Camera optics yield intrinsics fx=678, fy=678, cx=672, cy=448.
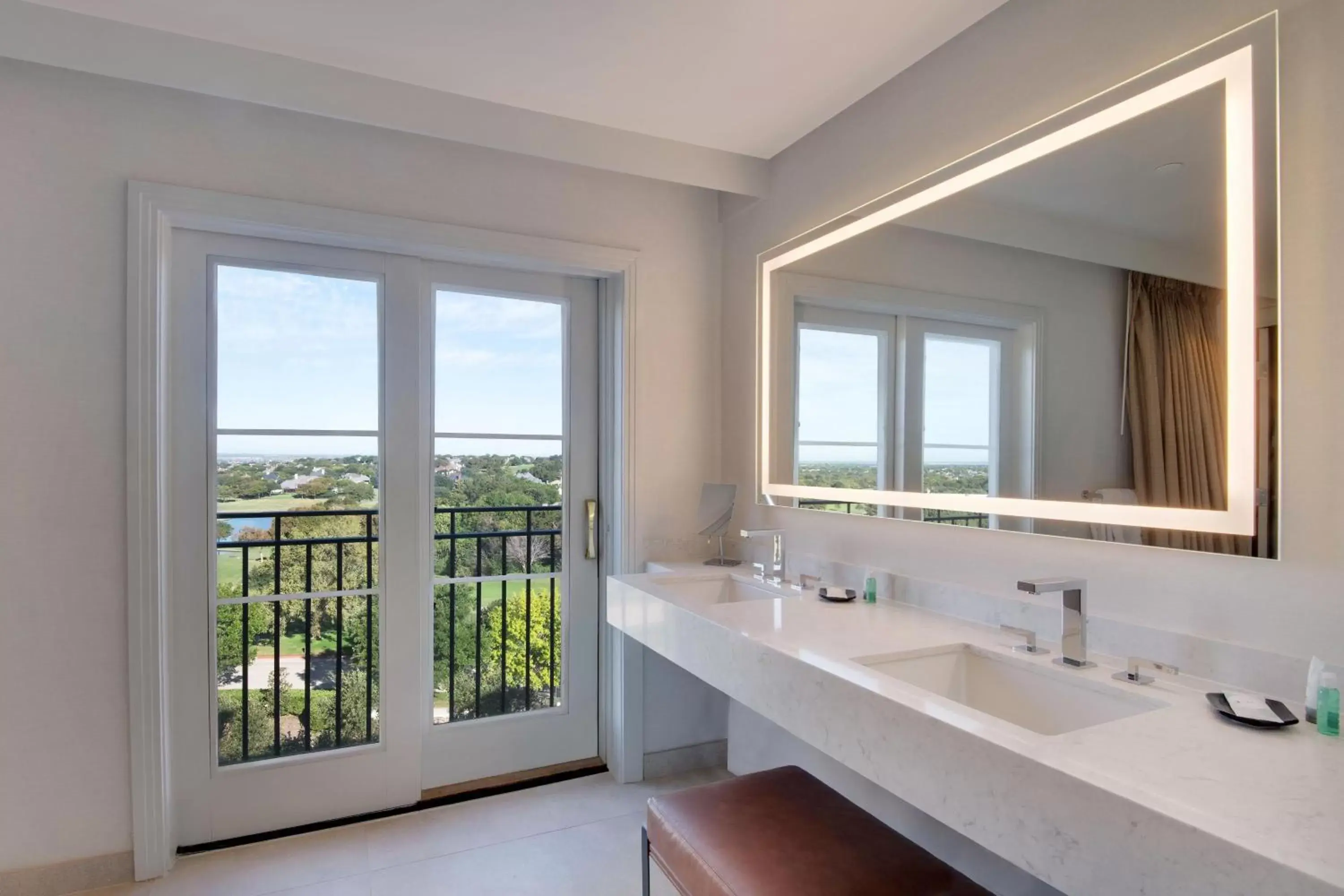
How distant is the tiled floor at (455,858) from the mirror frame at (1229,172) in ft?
5.17

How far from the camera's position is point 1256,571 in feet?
3.85

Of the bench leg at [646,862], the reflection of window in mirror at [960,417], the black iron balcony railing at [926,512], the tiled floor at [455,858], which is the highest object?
the reflection of window in mirror at [960,417]

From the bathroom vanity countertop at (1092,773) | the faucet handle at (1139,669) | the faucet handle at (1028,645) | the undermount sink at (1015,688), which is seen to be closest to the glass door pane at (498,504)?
the bathroom vanity countertop at (1092,773)

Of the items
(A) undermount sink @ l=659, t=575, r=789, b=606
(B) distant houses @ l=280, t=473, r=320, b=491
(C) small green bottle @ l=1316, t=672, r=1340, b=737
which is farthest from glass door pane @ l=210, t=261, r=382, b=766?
(C) small green bottle @ l=1316, t=672, r=1340, b=737

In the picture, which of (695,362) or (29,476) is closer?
(29,476)

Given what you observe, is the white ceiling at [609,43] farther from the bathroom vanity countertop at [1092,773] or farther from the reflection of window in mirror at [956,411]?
the bathroom vanity countertop at [1092,773]

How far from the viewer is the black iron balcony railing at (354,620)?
2225 mm

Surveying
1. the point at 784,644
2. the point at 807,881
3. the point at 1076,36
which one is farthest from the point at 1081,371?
the point at 807,881

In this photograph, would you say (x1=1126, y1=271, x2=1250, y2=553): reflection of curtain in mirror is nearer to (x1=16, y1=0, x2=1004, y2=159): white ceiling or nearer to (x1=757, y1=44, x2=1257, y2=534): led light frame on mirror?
(x1=757, y1=44, x2=1257, y2=534): led light frame on mirror

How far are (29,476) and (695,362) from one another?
7.03 ft

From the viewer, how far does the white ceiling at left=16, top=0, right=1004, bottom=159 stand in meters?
1.67

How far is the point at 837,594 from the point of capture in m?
1.93

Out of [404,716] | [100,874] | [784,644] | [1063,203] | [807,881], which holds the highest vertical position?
[1063,203]

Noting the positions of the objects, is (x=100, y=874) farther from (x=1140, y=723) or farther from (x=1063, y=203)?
(x=1063, y=203)
